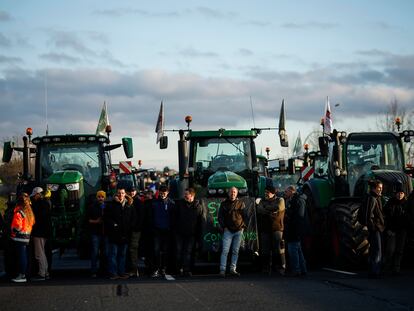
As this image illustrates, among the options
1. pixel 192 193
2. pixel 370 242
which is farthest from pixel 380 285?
pixel 192 193

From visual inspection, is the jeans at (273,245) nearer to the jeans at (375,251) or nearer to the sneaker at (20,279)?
the jeans at (375,251)

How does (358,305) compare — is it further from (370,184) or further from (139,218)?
(139,218)

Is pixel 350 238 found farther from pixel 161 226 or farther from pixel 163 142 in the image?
pixel 163 142

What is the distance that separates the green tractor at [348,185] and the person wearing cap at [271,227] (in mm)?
1248

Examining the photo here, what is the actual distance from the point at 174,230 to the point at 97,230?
5.27 feet

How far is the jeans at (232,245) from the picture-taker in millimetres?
17250

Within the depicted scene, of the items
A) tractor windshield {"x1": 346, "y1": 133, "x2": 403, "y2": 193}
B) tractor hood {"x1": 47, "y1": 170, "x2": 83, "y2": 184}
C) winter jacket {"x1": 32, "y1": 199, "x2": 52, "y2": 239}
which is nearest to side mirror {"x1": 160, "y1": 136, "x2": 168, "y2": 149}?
tractor hood {"x1": 47, "y1": 170, "x2": 83, "y2": 184}

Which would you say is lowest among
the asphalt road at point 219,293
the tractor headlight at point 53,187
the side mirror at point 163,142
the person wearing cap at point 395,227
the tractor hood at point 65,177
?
the asphalt road at point 219,293

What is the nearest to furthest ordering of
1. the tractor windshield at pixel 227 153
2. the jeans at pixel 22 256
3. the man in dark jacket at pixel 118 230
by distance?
the jeans at pixel 22 256, the man in dark jacket at pixel 118 230, the tractor windshield at pixel 227 153

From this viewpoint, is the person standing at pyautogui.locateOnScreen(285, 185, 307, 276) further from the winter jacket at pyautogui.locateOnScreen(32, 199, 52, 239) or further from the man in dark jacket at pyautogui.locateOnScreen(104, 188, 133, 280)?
the winter jacket at pyautogui.locateOnScreen(32, 199, 52, 239)

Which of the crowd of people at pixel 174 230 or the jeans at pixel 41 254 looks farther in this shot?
the jeans at pixel 41 254

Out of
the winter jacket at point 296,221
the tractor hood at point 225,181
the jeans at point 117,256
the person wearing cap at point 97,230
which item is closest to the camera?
the jeans at point 117,256

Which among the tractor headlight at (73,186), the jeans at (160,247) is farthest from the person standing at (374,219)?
the tractor headlight at (73,186)

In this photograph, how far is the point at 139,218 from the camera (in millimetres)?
17922
